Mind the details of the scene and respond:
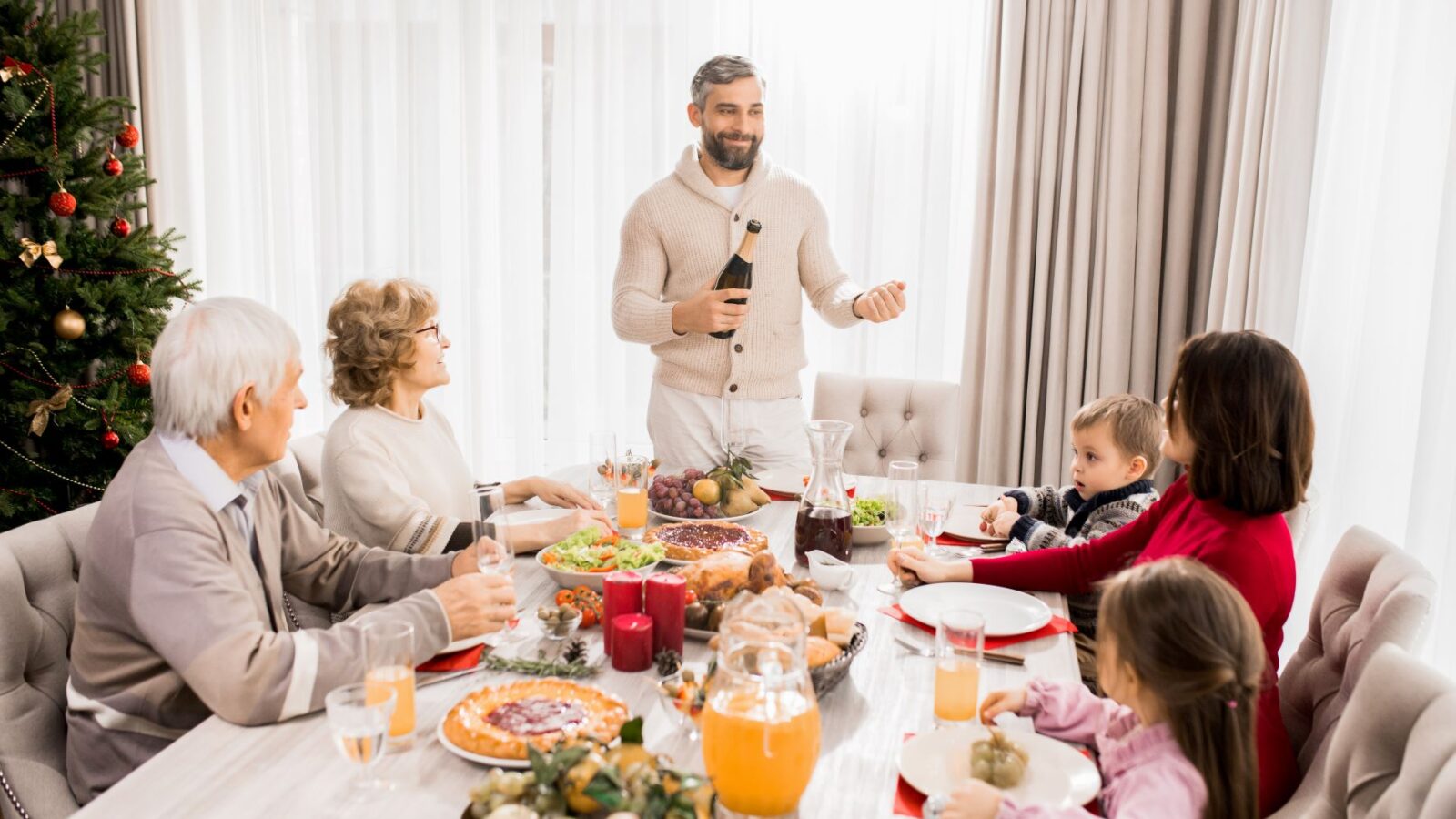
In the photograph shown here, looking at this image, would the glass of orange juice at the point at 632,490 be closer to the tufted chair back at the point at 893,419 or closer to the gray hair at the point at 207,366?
the gray hair at the point at 207,366

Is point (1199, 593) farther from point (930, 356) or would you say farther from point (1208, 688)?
point (930, 356)

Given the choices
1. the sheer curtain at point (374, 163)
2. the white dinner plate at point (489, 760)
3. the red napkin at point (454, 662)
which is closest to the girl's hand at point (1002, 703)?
the white dinner plate at point (489, 760)

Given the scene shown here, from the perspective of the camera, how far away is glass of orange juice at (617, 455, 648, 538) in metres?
2.03

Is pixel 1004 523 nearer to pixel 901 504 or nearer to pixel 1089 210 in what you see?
pixel 901 504

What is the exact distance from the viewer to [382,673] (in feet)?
3.85

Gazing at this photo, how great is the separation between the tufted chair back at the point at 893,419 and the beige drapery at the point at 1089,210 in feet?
2.21

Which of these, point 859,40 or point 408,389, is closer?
point 408,389

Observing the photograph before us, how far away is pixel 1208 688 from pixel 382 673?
35.2 inches

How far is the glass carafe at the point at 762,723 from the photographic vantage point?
1.05 meters

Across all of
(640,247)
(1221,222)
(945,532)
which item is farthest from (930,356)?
(945,532)

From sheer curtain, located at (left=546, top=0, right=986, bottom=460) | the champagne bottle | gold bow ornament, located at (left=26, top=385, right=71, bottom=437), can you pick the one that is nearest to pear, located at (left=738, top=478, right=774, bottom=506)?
the champagne bottle

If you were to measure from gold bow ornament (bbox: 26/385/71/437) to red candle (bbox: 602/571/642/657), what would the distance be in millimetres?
2461

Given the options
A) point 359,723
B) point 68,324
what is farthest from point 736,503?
point 68,324

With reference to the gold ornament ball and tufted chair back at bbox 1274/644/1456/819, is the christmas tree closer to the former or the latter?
the gold ornament ball
